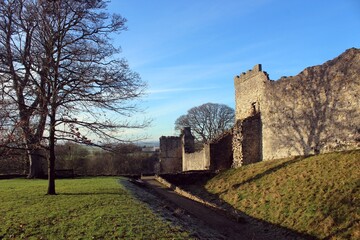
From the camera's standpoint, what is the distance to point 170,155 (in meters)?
47.5

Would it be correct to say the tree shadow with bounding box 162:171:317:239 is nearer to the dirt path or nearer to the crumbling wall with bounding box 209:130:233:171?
the dirt path

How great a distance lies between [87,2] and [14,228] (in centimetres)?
897

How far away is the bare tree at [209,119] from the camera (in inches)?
2082

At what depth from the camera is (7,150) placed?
453 inches

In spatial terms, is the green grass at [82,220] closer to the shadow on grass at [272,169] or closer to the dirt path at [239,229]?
the dirt path at [239,229]

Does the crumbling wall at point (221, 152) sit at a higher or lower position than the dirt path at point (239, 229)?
higher

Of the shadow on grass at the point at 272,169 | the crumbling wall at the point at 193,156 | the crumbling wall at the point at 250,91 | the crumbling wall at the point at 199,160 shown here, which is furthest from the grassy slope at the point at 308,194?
the crumbling wall at the point at 193,156

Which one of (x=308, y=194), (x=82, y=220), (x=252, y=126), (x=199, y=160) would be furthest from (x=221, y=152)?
(x=82, y=220)

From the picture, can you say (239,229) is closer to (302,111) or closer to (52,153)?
(52,153)

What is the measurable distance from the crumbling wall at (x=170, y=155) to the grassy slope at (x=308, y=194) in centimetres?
3025

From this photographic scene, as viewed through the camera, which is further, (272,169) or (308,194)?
(272,169)

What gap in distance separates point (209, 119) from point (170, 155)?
Result: 9.53 meters

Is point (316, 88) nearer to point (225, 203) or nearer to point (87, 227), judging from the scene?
point (225, 203)

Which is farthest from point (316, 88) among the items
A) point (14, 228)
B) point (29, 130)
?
point (14, 228)
